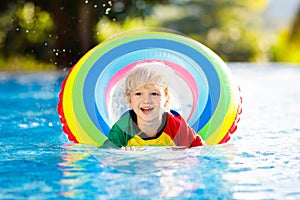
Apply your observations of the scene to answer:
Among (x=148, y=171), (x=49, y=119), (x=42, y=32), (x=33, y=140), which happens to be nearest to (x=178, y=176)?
(x=148, y=171)

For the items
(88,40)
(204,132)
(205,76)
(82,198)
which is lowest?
(82,198)

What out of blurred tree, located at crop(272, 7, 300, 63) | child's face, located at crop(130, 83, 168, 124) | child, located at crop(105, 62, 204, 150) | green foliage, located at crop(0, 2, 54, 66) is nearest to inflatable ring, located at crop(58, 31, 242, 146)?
child, located at crop(105, 62, 204, 150)

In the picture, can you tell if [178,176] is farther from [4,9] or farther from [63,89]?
[4,9]

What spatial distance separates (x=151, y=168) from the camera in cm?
354

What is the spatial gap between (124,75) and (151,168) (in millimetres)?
931

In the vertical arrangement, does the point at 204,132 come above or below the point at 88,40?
below

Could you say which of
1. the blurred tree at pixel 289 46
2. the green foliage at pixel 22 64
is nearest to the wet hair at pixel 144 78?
the green foliage at pixel 22 64

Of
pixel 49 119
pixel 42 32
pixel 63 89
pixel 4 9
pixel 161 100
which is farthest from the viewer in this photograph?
pixel 42 32

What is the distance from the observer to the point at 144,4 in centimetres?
1326

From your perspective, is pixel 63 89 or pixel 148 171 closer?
pixel 148 171

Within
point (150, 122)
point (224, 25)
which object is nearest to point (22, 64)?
point (224, 25)

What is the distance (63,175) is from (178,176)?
591 mm

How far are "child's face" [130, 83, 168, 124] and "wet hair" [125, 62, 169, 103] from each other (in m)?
0.02

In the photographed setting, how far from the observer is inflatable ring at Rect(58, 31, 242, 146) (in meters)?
4.14
